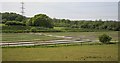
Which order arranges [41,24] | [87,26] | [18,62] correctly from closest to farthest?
[18,62] → [41,24] → [87,26]

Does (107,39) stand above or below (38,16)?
below

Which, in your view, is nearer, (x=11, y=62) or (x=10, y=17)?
(x=11, y=62)

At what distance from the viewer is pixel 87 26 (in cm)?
7538

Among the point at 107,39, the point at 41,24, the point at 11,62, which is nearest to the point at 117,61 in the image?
the point at 11,62

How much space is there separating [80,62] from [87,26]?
61018 mm

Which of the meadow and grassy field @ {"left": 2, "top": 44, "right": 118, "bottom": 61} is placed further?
the meadow

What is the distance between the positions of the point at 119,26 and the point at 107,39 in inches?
1332

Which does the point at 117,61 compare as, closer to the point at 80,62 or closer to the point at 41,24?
the point at 80,62

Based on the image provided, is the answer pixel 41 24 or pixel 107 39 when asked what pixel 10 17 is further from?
pixel 107 39

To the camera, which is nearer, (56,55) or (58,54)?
(56,55)

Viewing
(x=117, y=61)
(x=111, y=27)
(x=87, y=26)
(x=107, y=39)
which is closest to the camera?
(x=117, y=61)

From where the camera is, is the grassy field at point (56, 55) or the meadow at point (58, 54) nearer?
the grassy field at point (56, 55)

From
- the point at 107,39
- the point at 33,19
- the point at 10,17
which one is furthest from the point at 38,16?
the point at 107,39

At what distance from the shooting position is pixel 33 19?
Answer: 62.7 meters
